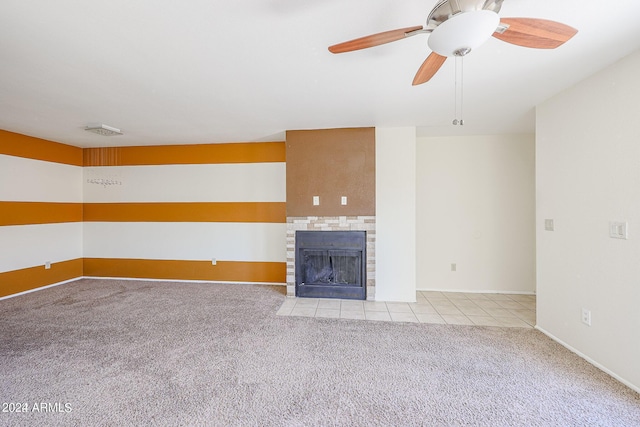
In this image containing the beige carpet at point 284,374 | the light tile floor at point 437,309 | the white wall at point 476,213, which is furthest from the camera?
the white wall at point 476,213

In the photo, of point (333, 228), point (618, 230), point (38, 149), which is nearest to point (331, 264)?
point (333, 228)

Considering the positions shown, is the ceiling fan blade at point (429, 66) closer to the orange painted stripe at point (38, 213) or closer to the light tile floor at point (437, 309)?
the light tile floor at point (437, 309)

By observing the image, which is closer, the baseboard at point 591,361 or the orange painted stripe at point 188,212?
→ the baseboard at point 591,361

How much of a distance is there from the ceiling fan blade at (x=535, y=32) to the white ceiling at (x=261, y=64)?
287 mm

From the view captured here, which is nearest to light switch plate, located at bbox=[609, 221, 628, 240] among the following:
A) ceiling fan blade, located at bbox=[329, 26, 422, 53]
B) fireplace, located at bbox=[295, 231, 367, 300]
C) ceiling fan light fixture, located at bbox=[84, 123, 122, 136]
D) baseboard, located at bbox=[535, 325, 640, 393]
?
baseboard, located at bbox=[535, 325, 640, 393]

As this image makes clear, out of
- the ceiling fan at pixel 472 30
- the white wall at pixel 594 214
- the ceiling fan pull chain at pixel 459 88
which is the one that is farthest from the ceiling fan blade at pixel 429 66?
the white wall at pixel 594 214

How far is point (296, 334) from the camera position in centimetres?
264

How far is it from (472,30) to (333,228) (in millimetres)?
2809

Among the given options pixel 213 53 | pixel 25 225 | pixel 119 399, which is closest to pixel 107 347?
pixel 119 399

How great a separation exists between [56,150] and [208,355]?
15.1 feet

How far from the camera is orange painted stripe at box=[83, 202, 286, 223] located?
14.3 ft

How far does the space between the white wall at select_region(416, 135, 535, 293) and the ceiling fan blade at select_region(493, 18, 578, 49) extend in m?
2.83

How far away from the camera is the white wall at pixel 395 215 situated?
3584 mm

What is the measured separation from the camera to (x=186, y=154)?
448 cm
